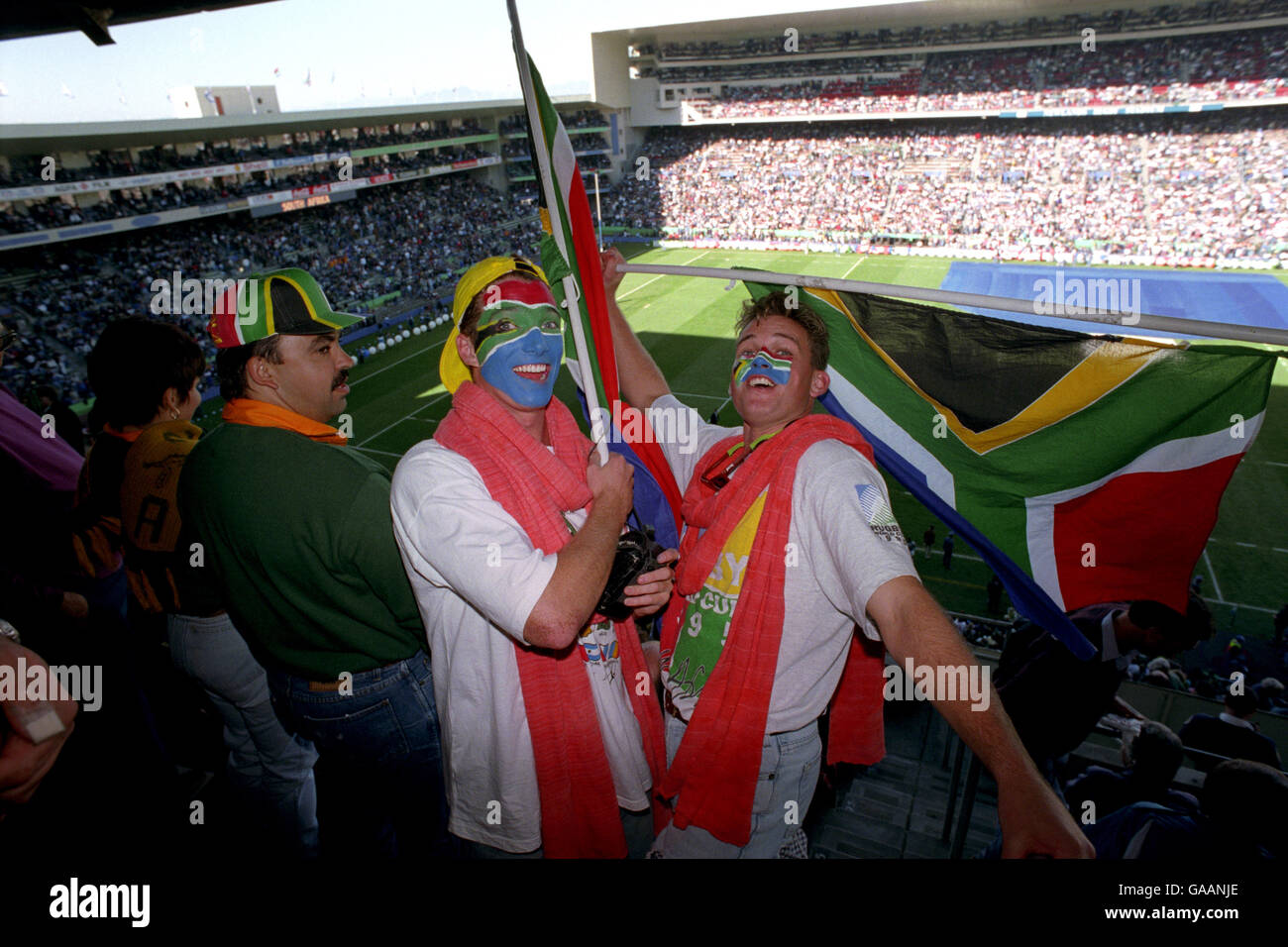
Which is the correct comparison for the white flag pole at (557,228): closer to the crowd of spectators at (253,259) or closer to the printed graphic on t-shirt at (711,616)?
the printed graphic on t-shirt at (711,616)

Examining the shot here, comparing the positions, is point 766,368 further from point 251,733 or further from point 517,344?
point 251,733

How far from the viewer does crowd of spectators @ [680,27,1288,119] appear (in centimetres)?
4138

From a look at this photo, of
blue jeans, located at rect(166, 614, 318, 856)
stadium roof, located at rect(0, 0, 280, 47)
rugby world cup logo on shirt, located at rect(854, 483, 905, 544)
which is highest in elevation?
stadium roof, located at rect(0, 0, 280, 47)

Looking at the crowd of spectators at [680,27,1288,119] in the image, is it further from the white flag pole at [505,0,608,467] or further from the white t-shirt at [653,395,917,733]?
the white t-shirt at [653,395,917,733]

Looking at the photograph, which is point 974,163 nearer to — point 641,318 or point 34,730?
point 641,318

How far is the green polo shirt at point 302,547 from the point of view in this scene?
8.88ft

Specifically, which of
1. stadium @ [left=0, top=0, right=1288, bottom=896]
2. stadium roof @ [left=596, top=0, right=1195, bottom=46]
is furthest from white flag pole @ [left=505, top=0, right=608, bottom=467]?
A: stadium roof @ [left=596, top=0, right=1195, bottom=46]

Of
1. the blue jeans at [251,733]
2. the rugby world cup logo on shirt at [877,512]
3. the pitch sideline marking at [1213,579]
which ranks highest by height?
the rugby world cup logo on shirt at [877,512]

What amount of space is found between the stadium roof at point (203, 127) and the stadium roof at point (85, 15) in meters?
34.0

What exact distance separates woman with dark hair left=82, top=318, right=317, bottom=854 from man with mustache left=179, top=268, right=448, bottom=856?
881 millimetres

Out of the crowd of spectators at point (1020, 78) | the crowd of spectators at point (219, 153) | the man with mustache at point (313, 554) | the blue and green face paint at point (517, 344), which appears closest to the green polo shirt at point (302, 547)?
the man with mustache at point (313, 554)

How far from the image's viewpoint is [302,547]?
106 inches

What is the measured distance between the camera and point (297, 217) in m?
41.2
